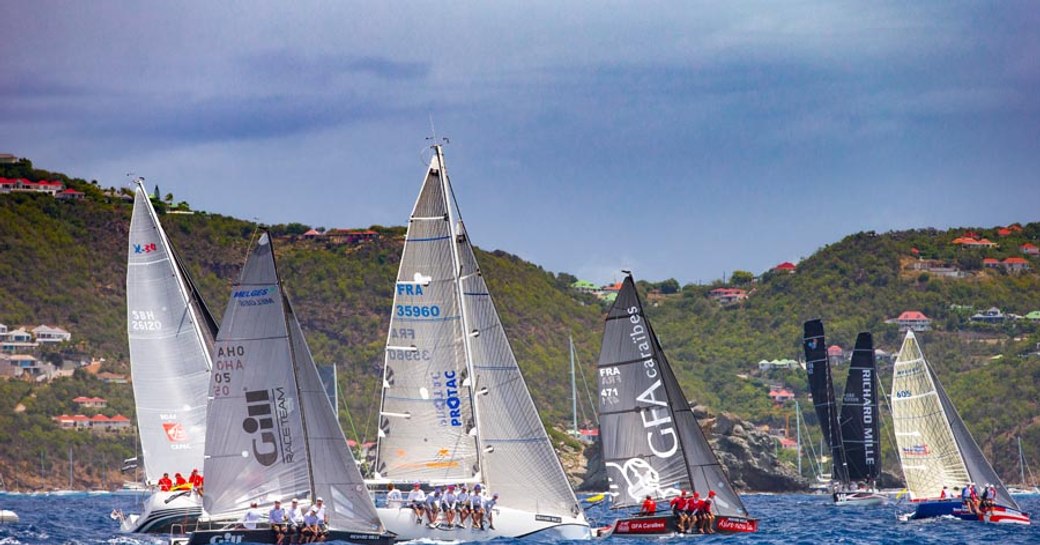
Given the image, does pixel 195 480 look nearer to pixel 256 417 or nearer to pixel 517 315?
pixel 256 417

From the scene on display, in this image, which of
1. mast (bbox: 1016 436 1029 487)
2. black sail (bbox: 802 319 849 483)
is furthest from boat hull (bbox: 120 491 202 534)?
mast (bbox: 1016 436 1029 487)

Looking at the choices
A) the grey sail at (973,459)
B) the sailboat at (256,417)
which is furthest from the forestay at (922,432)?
the sailboat at (256,417)

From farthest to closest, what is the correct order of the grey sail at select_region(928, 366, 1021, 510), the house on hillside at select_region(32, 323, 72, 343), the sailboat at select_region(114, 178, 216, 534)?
the house on hillside at select_region(32, 323, 72, 343)
the grey sail at select_region(928, 366, 1021, 510)
the sailboat at select_region(114, 178, 216, 534)

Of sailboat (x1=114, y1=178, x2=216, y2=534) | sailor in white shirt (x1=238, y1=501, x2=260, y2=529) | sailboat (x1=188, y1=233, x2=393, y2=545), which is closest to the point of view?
sailor in white shirt (x1=238, y1=501, x2=260, y2=529)

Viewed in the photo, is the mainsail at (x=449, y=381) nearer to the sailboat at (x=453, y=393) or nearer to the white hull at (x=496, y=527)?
the sailboat at (x=453, y=393)

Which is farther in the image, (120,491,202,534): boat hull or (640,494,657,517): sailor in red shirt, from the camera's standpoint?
(640,494,657,517): sailor in red shirt

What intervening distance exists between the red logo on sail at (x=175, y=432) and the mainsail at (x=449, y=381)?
20.4 ft

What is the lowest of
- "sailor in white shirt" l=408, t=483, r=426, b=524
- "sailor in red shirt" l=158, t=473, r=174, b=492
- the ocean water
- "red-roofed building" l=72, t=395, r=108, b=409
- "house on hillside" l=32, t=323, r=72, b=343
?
the ocean water

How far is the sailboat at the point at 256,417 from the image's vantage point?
35.0 meters

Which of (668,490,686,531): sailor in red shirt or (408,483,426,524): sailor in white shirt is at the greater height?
(408,483,426,524): sailor in white shirt

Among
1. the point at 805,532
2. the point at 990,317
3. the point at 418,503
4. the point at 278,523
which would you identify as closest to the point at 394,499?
the point at 418,503

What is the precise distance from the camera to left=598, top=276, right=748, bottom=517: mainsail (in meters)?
42.9

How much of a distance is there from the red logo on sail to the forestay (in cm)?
2801

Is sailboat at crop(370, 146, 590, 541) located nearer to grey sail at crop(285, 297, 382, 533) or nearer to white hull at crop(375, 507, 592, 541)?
white hull at crop(375, 507, 592, 541)
